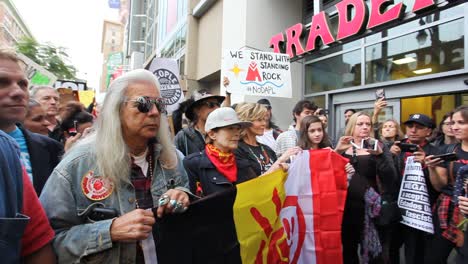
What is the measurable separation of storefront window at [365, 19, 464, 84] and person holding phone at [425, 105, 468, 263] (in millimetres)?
3111

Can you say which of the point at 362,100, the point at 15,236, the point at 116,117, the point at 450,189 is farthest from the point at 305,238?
the point at 362,100

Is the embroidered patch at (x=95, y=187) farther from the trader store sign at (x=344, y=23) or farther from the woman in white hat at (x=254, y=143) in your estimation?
the trader store sign at (x=344, y=23)

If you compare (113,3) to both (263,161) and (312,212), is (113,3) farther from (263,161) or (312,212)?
(312,212)

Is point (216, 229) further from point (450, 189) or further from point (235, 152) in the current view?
point (450, 189)

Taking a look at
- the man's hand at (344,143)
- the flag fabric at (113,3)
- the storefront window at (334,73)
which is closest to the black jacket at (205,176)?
the man's hand at (344,143)

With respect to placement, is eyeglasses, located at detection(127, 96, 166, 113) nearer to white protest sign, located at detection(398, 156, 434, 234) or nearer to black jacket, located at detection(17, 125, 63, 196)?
black jacket, located at detection(17, 125, 63, 196)

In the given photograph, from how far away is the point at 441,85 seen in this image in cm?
596

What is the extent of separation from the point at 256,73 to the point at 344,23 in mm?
2249

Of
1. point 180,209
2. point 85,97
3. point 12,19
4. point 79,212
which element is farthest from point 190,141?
point 12,19

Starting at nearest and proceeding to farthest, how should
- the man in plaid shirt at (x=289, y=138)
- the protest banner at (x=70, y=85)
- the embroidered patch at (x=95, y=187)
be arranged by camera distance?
the embroidered patch at (x=95, y=187), the man in plaid shirt at (x=289, y=138), the protest banner at (x=70, y=85)

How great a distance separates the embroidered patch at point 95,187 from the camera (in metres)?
1.58

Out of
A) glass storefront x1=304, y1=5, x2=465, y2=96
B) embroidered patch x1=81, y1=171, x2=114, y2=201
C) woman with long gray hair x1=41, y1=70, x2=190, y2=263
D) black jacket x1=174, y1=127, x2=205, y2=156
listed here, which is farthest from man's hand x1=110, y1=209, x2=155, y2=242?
glass storefront x1=304, y1=5, x2=465, y2=96

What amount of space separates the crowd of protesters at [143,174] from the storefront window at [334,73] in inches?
165

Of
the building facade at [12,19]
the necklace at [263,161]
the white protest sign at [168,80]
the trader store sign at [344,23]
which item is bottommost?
the necklace at [263,161]
